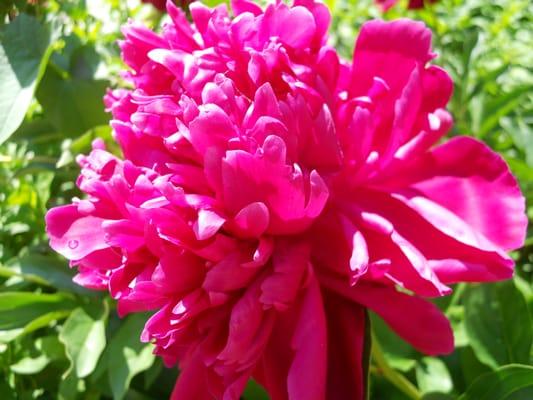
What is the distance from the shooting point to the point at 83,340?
2.34 ft

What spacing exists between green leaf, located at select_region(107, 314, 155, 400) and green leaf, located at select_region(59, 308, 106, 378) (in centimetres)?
2

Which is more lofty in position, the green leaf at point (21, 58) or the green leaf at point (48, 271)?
the green leaf at point (21, 58)

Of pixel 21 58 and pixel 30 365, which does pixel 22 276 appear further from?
pixel 21 58

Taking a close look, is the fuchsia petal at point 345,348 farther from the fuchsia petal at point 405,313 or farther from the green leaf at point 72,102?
the green leaf at point 72,102

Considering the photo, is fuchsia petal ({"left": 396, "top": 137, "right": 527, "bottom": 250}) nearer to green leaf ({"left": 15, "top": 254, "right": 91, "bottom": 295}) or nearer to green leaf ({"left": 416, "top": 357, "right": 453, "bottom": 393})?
green leaf ({"left": 416, "top": 357, "right": 453, "bottom": 393})

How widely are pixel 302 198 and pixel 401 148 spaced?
0.15 m

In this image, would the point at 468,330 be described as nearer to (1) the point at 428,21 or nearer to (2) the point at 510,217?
(2) the point at 510,217

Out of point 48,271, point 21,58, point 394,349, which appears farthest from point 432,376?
point 21,58

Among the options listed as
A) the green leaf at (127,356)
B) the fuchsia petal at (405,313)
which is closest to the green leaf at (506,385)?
the fuchsia petal at (405,313)

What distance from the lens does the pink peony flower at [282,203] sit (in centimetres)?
54

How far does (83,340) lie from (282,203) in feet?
0.97

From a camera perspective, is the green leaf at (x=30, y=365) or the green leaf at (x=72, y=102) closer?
the green leaf at (x=30, y=365)

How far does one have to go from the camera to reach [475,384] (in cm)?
66

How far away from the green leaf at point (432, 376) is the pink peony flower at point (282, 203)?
0.19 m
